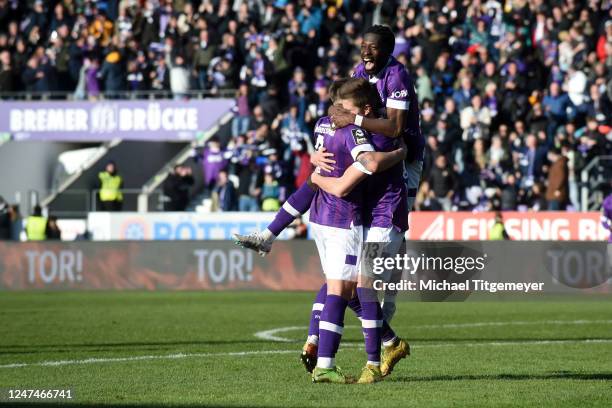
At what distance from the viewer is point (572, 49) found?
1120 inches

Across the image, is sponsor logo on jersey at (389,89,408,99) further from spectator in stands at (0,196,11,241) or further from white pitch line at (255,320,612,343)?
spectator in stands at (0,196,11,241)

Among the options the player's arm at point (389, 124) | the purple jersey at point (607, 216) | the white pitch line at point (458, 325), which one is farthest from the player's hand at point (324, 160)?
the purple jersey at point (607, 216)

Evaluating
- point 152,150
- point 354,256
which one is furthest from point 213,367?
point 152,150

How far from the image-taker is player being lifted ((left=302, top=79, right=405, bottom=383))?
383 inches

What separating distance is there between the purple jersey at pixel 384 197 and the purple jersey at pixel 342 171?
10cm

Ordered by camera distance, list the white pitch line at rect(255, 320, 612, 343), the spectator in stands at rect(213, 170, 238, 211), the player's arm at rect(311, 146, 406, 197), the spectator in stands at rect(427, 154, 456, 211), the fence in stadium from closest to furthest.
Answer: the player's arm at rect(311, 146, 406, 197), the white pitch line at rect(255, 320, 612, 343), the fence in stadium, the spectator in stands at rect(427, 154, 456, 211), the spectator in stands at rect(213, 170, 238, 211)

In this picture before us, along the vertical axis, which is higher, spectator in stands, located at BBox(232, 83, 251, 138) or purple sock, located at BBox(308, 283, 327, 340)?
purple sock, located at BBox(308, 283, 327, 340)

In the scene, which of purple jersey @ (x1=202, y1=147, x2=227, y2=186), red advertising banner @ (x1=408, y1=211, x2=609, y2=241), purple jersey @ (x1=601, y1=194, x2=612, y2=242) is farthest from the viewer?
purple jersey @ (x1=202, y1=147, x2=227, y2=186)

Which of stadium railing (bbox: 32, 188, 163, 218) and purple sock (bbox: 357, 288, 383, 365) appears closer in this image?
purple sock (bbox: 357, 288, 383, 365)

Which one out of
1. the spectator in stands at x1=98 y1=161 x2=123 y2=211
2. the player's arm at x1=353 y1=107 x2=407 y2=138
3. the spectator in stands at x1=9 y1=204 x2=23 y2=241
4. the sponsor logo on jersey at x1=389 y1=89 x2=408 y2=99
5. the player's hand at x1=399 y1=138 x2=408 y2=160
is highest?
the sponsor logo on jersey at x1=389 y1=89 x2=408 y2=99

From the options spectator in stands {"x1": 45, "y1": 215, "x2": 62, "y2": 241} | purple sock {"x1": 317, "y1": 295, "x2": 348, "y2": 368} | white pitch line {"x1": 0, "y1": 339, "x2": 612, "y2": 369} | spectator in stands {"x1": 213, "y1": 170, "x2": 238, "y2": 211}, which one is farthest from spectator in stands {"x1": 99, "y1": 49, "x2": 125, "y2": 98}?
purple sock {"x1": 317, "y1": 295, "x2": 348, "y2": 368}

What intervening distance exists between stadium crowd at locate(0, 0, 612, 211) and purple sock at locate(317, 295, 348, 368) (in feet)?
57.4

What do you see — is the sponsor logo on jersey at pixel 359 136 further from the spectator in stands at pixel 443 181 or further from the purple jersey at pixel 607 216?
the spectator in stands at pixel 443 181

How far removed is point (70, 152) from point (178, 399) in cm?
2637
